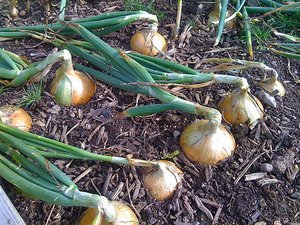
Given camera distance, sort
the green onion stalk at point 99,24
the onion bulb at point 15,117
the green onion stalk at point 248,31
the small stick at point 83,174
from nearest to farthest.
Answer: the small stick at point 83,174 < the onion bulb at point 15,117 < the green onion stalk at point 99,24 < the green onion stalk at point 248,31

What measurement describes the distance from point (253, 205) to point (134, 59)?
763 mm

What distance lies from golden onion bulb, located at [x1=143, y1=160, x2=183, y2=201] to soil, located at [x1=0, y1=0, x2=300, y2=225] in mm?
24

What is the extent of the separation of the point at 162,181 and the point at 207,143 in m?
0.23

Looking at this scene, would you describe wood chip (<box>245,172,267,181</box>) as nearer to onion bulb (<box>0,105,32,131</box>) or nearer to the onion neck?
the onion neck

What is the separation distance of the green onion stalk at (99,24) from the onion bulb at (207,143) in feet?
2.03

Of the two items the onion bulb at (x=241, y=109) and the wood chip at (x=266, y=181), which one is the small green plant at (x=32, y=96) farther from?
the wood chip at (x=266, y=181)

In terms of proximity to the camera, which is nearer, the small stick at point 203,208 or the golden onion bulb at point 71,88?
the small stick at point 203,208

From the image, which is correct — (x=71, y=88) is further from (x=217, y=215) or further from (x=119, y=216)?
(x=217, y=215)

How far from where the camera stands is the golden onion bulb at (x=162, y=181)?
1712 mm

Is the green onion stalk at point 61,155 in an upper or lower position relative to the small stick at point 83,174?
upper

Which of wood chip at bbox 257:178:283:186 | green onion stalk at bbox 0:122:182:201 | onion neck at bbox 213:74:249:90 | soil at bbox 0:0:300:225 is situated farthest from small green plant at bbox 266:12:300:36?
green onion stalk at bbox 0:122:182:201

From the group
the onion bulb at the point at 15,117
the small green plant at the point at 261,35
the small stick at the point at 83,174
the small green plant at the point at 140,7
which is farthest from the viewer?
the small green plant at the point at 140,7

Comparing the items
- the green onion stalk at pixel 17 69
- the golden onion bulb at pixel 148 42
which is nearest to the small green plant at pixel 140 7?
the golden onion bulb at pixel 148 42

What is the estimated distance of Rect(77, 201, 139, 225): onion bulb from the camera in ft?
5.12
